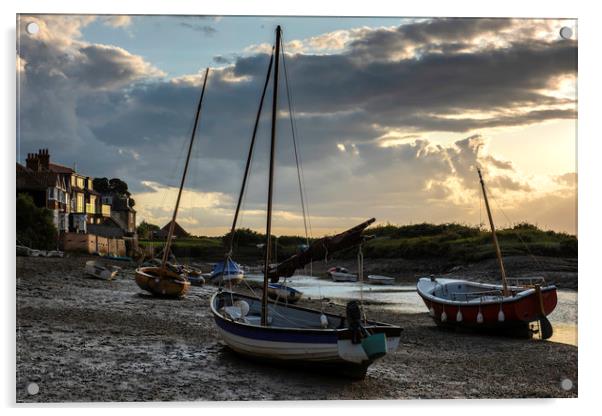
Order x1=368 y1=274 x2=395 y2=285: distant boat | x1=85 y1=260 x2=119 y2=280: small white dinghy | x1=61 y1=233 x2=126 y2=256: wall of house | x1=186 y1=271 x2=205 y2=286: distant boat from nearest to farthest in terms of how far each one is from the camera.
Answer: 1. x1=61 y1=233 x2=126 y2=256: wall of house
2. x1=85 y1=260 x2=119 y2=280: small white dinghy
3. x1=186 y1=271 x2=205 y2=286: distant boat
4. x1=368 y1=274 x2=395 y2=285: distant boat

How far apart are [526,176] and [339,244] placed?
8.34ft

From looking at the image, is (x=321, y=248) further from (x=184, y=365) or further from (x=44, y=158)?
(x=44, y=158)

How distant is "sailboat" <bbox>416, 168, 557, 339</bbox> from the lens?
39.2 feet

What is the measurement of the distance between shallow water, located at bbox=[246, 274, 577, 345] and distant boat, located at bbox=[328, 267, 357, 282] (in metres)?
0.26

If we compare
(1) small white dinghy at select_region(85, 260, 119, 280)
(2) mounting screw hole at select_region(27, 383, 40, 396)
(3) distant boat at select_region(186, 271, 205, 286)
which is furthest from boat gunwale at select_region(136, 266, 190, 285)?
(2) mounting screw hole at select_region(27, 383, 40, 396)

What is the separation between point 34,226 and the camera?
884 centimetres

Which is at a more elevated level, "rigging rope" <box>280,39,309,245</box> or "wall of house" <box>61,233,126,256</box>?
"rigging rope" <box>280,39,309,245</box>

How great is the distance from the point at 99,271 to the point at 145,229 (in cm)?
317

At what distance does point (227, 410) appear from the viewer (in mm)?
8078

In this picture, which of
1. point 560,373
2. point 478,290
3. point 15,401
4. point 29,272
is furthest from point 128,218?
point 478,290

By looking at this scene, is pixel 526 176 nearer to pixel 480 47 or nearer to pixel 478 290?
pixel 480 47

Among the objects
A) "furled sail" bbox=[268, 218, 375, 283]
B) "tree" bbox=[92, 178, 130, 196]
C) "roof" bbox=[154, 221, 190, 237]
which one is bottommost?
"furled sail" bbox=[268, 218, 375, 283]

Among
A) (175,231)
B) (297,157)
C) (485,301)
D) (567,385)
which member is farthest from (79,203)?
(485,301)

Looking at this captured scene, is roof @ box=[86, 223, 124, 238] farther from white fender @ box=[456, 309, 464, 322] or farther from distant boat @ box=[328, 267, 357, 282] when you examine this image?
distant boat @ box=[328, 267, 357, 282]
